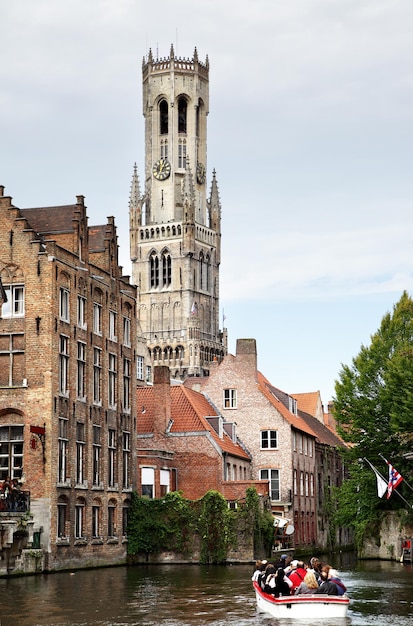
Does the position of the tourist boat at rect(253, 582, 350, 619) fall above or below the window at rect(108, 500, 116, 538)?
below

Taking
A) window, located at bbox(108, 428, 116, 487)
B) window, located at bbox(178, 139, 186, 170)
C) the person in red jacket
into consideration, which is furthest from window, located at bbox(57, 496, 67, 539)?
window, located at bbox(178, 139, 186, 170)

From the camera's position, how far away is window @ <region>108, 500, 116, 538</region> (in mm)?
62031

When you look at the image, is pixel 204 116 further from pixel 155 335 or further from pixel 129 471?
pixel 129 471

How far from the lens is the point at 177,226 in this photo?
19038 centimetres

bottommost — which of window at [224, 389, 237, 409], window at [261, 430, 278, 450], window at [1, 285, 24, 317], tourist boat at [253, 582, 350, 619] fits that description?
tourist boat at [253, 582, 350, 619]

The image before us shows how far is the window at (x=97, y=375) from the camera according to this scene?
61.4m

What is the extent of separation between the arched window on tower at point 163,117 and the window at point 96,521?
468ft

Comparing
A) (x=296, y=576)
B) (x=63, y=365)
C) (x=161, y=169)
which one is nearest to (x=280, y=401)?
(x=63, y=365)

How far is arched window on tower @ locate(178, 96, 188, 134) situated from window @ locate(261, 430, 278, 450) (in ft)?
409

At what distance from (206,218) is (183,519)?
448ft

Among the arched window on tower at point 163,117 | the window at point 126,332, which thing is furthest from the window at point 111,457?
the arched window on tower at point 163,117

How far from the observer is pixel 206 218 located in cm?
19700

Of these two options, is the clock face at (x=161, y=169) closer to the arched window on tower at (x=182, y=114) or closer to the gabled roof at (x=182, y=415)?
the arched window on tower at (x=182, y=114)

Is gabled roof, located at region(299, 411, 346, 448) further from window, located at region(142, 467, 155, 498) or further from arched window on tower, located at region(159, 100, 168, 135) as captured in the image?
arched window on tower, located at region(159, 100, 168, 135)
